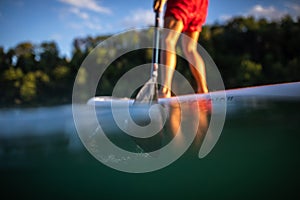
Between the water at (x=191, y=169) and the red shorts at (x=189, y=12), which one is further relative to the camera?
the red shorts at (x=189, y=12)

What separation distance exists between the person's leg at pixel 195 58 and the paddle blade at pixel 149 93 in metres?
0.19

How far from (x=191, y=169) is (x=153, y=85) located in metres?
0.44

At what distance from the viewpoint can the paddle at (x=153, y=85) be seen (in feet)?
3.10

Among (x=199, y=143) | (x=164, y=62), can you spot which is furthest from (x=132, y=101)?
(x=199, y=143)

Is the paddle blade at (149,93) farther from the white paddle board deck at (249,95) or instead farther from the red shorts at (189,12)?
the red shorts at (189,12)

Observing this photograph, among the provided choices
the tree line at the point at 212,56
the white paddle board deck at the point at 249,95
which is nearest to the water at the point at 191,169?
the white paddle board deck at the point at 249,95

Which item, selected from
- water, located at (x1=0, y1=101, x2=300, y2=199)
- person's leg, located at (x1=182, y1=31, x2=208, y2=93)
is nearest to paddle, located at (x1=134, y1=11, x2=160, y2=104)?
person's leg, located at (x1=182, y1=31, x2=208, y2=93)

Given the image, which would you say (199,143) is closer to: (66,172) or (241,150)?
(241,150)

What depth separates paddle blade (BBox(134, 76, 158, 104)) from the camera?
94 cm

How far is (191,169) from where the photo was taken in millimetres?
643

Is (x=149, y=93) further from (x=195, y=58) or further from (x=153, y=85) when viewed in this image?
(x=195, y=58)

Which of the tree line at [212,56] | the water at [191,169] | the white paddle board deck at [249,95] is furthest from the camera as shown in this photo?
the tree line at [212,56]

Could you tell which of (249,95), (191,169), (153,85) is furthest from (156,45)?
(191,169)

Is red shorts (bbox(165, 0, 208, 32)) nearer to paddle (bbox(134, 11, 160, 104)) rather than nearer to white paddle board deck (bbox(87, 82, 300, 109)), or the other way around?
paddle (bbox(134, 11, 160, 104))
